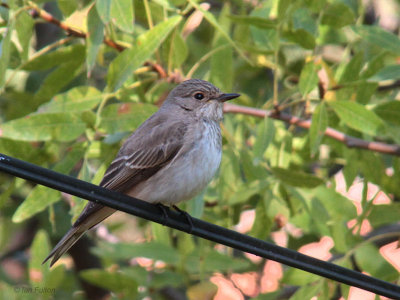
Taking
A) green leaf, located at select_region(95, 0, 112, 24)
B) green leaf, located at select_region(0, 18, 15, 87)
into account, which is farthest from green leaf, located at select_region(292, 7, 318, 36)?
green leaf, located at select_region(0, 18, 15, 87)

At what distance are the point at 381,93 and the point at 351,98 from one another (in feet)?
4.67

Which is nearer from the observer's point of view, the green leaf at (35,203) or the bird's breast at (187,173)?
the bird's breast at (187,173)

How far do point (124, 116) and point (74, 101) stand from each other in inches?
14.3

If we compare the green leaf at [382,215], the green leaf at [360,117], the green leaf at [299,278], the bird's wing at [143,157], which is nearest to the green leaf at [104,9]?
the bird's wing at [143,157]

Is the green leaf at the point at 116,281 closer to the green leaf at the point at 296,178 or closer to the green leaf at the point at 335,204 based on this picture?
the green leaf at the point at 296,178

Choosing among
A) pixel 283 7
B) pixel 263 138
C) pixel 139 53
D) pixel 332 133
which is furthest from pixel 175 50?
pixel 332 133

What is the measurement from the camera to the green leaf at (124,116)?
5074 millimetres

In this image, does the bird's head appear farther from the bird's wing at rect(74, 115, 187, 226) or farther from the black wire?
the black wire

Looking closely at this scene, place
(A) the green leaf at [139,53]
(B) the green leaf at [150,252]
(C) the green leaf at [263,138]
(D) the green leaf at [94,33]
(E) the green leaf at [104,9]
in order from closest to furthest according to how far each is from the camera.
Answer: (E) the green leaf at [104,9] → (D) the green leaf at [94,33] → (A) the green leaf at [139,53] → (C) the green leaf at [263,138] → (B) the green leaf at [150,252]

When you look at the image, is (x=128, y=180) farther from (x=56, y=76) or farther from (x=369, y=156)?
(x=369, y=156)

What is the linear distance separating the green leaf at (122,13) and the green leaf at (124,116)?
744 mm

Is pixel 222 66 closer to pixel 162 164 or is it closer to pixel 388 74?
pixel 162 164

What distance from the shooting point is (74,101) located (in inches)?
203

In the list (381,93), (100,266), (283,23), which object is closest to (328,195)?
(283,23)
